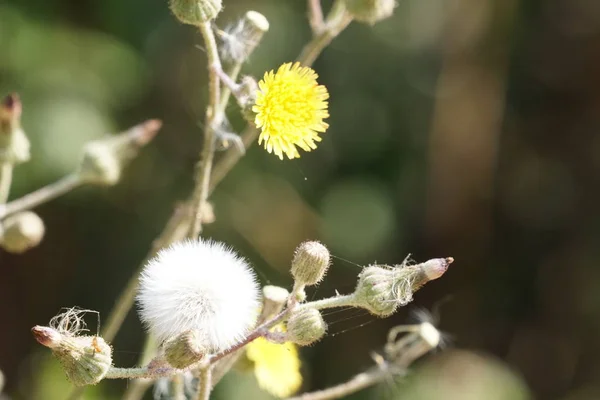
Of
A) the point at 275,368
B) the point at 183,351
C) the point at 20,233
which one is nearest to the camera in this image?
the point at 183,351

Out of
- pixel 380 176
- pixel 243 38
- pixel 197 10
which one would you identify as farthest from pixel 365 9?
pixel 380 176

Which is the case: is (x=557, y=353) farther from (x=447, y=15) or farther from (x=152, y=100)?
(x=152, y=100)

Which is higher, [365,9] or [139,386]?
[365,9]

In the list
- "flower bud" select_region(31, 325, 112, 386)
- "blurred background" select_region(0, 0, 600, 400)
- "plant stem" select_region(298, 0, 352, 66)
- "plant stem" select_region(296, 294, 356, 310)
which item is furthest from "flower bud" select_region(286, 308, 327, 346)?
"blurred background" select_region(0, 0, 600, 400)

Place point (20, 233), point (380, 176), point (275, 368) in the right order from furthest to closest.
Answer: point (380, 176) < point (275, 368) < point (20, 233)

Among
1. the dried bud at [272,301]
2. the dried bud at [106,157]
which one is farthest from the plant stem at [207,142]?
the dried bud at [106,157]

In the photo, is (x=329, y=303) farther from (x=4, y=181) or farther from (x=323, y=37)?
(x=4, y=181)

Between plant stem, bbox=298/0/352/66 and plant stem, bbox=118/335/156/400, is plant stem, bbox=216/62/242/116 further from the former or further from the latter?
plant stem, bbox=118/335/156/400
